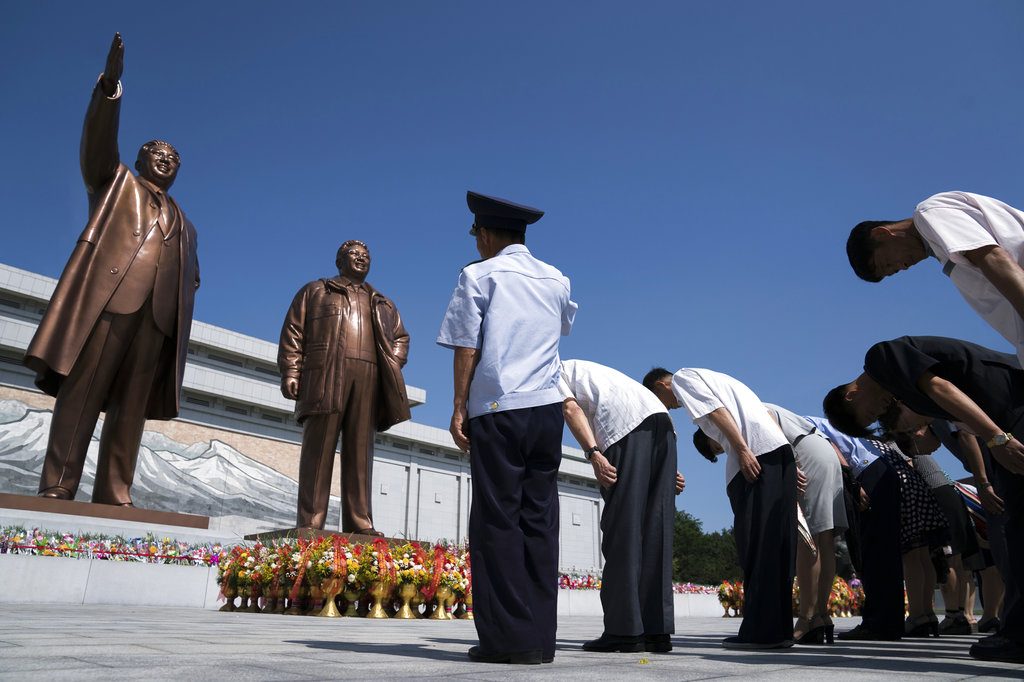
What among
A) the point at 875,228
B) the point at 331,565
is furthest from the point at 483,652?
the point at 331,565

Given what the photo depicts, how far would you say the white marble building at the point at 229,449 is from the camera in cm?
2562

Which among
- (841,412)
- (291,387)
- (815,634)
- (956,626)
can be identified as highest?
(291,387)

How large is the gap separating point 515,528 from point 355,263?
6447 mm

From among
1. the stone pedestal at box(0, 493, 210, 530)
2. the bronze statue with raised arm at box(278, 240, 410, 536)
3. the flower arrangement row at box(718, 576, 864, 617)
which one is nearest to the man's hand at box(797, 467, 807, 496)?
the bronze statue with raised arm at box(278, 240, 410, 536)

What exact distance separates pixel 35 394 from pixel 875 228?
29570mm

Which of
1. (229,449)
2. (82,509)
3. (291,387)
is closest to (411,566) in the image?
(291,387)

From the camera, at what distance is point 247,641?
119 inches

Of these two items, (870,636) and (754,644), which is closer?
(754,644)

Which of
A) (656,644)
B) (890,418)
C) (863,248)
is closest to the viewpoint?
(863,248)

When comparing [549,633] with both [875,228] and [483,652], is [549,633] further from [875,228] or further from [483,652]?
[875,228]

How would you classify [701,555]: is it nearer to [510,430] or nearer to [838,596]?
[838,596]

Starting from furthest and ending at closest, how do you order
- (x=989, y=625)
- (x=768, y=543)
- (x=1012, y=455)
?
(x=989, y=625) → (x=768, y=543) → (x=1012, y=455)

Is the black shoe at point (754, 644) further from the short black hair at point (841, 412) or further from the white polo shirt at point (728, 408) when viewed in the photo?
the short black hair at point (841, 412)

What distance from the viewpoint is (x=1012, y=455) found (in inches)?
108
